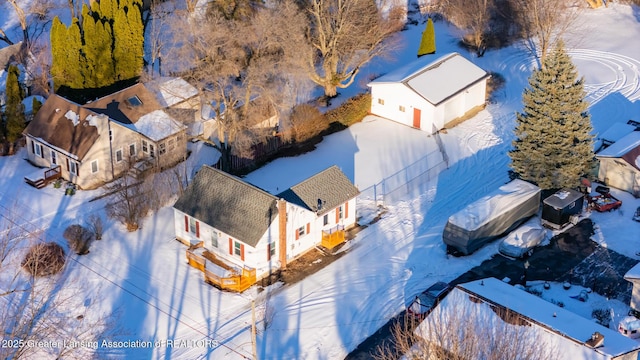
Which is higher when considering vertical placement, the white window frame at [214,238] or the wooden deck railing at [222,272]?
the white window frame at [214,238]

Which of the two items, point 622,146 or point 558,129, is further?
point 622,146

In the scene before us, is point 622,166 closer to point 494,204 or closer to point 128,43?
point 494,204

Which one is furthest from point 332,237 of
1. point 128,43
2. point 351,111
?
point 128,43

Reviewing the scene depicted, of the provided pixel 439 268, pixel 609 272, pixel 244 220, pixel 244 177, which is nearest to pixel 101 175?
pixel 244 177

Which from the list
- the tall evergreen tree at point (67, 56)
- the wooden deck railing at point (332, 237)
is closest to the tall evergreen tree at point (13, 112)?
the tall evergreen tree at point (67, 56)

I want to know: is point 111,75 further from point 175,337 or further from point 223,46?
point 175,337

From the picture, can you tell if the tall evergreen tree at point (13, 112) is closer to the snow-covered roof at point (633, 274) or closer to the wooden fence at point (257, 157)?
the wooden fence at point (257, 157)
